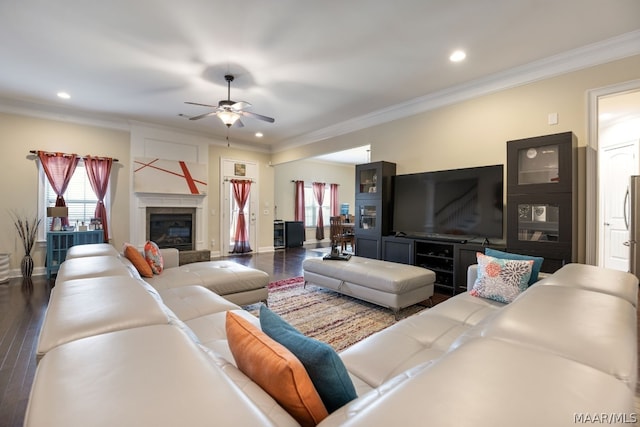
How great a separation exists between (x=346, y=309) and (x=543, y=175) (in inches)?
104

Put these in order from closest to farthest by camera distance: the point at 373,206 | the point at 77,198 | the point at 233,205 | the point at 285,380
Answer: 1. the point at 285,380
2. the point at 373,206
3. the point at 77,198
4. the point at 233,205

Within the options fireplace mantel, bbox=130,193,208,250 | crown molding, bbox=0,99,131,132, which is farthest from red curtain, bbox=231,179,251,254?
crown molding, bbox=0,99,131,132

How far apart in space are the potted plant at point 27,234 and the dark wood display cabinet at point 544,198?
7024 mm

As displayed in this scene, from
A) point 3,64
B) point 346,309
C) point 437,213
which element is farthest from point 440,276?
point 3,64

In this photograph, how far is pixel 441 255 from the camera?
4.16 metres

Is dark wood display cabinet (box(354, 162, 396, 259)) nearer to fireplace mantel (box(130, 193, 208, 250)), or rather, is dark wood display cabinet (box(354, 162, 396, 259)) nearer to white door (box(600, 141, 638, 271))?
white door (box(600, 141, 638, 271))

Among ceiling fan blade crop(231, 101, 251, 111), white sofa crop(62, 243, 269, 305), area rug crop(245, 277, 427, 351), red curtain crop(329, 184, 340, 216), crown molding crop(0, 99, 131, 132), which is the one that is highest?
crown molding crop(0, 99, 131, 132)

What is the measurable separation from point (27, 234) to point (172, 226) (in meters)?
2.22

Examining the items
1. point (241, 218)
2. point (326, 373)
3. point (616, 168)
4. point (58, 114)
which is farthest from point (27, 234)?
point (616, 168)

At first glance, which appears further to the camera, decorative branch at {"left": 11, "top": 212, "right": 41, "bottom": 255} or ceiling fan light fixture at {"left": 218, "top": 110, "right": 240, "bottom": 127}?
decorative branch at {"left": 11, "top": 212, "right": 41, "bottom": 255}

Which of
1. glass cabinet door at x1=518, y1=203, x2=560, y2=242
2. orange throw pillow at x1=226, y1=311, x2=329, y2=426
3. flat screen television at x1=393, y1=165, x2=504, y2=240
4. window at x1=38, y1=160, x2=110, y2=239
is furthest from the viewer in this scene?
window at x1=38, y1=160, x2=110, y2=239

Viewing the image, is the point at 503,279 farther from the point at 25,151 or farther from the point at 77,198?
the point at 25,151

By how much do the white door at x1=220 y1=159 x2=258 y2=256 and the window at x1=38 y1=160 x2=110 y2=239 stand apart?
2.47 m

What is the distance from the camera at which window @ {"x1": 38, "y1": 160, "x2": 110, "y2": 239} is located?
4.95 metres
